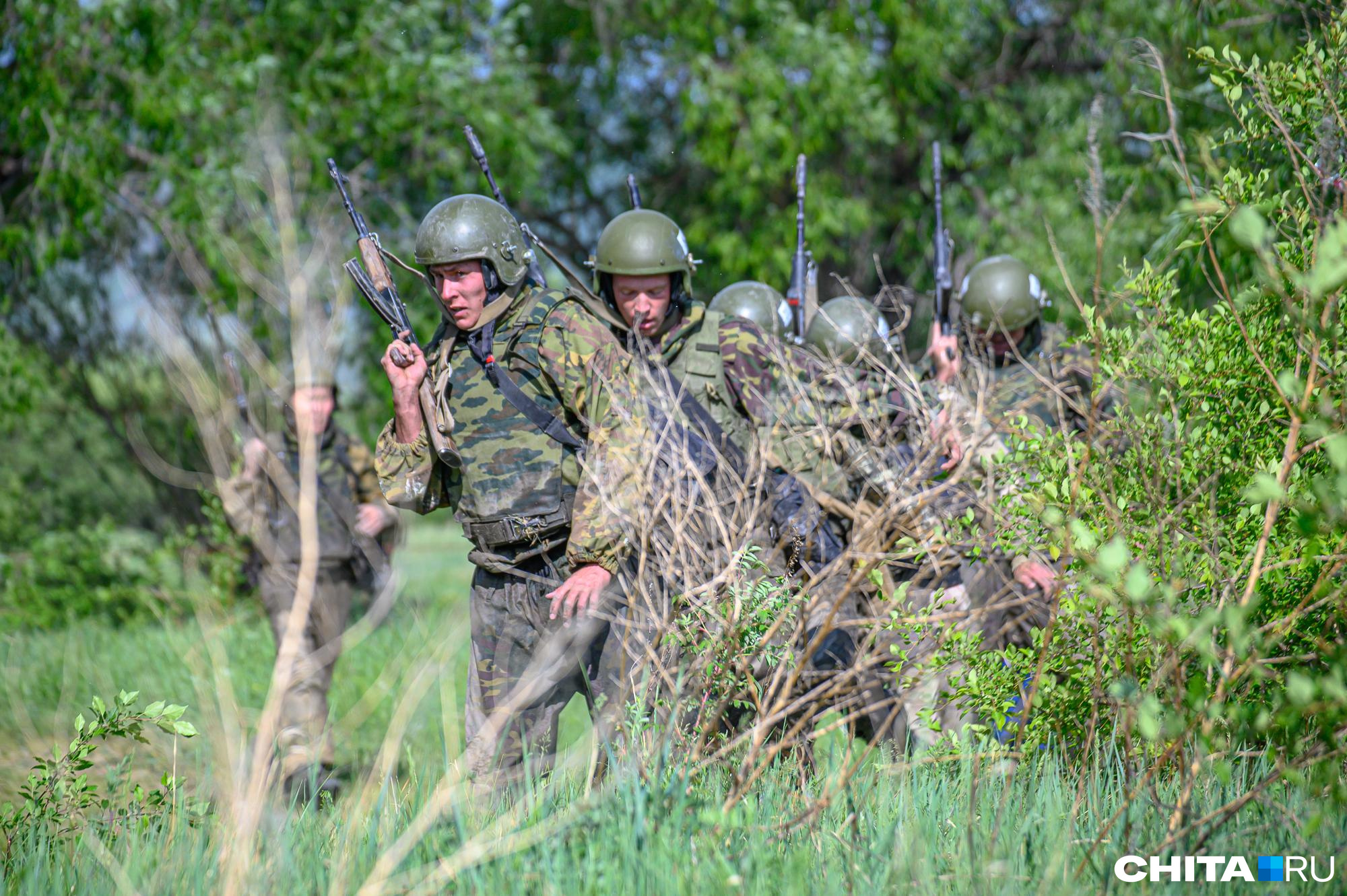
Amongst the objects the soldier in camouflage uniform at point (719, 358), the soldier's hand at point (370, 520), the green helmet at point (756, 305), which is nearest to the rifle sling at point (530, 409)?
the soldier in camouflage uniform at point (719, 358)

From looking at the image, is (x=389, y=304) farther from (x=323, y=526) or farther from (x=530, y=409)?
(x=323, y=526)

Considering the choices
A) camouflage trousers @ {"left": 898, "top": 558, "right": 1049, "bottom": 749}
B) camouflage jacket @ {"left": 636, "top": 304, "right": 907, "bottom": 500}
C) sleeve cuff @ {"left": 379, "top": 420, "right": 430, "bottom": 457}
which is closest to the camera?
camouflage trousers @ {"left": 898, "top": 558, "right": 1049, "bottom": 749}

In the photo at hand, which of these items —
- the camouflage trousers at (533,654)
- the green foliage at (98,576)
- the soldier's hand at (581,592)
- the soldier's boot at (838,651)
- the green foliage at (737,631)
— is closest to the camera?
the green foliage at (737,631)

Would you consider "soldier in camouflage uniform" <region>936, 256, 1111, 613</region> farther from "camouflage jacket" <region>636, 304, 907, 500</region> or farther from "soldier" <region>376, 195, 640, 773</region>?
"soldier" <region>376, 195, 640, 773</region>

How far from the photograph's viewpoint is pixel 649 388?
4.43 m

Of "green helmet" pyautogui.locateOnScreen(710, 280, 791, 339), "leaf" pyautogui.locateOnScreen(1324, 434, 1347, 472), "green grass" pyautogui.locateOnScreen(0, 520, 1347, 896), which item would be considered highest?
"green helmet" pyautogui.locateOnScreen(710, 280, 791, 339)

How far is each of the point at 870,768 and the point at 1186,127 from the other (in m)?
6.03

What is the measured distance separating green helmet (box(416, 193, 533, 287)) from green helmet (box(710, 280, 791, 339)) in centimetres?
174

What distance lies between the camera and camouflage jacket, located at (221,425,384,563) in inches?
240

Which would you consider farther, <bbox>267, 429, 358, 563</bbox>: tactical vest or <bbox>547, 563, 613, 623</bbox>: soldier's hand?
<bbox>267, 429, 358, 563</bbox>: tactical vest

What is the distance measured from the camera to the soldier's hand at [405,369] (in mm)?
4086

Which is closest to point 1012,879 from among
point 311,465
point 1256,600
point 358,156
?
point 1256,600

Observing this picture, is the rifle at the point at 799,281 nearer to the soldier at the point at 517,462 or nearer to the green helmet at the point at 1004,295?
the green helmet at the point at 1004,295

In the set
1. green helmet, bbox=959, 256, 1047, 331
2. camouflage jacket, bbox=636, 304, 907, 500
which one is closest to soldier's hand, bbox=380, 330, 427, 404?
camouflage jacket, bbox=636, 304, 907, 500
